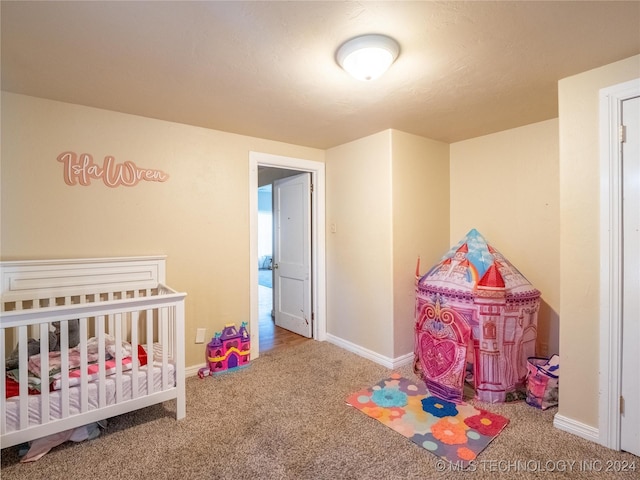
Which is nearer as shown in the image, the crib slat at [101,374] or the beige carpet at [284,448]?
the beige carpet at [284,448]

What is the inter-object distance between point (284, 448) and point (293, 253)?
7.70 feet

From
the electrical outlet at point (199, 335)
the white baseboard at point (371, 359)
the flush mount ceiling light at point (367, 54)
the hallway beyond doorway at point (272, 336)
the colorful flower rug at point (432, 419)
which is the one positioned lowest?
the colorful flower rug at point (432, 419)

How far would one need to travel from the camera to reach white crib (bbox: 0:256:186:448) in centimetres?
168

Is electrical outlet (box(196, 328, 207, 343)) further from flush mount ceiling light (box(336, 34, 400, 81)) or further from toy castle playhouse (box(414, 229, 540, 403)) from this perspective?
flush mount ceiling light (box(336, 34, 400, 81))

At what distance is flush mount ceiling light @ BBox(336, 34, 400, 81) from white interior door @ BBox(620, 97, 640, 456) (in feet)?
4.44

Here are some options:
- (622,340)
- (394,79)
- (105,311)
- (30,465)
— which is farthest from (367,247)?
(30,465)

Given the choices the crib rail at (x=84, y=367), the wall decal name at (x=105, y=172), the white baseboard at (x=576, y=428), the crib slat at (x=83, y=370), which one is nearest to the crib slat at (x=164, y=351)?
the crib rail at (x=84, y=367)

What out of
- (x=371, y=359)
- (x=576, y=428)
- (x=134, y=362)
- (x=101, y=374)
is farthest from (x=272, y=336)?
(x=576, y=428)

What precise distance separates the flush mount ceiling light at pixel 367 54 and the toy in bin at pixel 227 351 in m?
2.34

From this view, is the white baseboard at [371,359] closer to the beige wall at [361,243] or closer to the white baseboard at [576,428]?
the beige wall at [361,243]

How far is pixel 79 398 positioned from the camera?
182cm

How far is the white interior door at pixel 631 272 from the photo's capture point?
1698 millimetres

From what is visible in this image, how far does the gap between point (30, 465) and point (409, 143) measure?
350 cm

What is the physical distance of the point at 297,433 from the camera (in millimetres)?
1952
